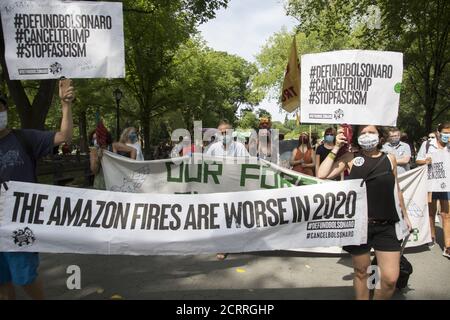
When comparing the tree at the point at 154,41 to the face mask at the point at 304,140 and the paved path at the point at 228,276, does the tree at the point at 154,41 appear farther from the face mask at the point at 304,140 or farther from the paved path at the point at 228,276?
the paved path at the point at 228,276

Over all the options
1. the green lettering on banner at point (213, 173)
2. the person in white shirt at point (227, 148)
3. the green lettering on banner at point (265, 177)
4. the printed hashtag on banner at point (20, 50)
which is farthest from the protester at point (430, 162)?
the printed hashtag on banner at point (20, 50)

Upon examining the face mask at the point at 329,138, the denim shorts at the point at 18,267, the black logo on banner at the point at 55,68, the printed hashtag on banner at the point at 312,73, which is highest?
the printed hashtag on banner at the point at 312,73

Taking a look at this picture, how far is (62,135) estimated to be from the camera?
368cm

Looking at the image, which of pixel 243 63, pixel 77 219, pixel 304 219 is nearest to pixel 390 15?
pixel 304 219

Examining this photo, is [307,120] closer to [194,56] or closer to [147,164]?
[147,164]

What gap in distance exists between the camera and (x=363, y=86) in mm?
5320

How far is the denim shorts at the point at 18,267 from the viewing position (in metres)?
3.56

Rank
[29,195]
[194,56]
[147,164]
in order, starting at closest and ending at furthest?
[29,195] < [147,164] < [194,56]

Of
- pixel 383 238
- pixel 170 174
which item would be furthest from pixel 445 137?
pixel 170 174

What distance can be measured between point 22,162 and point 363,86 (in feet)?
12.8

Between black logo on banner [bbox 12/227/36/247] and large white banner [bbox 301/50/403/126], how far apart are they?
3.59 m

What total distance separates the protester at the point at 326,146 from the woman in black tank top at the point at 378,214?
10.1ft

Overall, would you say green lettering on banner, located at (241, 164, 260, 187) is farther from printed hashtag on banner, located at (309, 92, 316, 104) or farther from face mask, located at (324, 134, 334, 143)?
face mask, located at (324, 134, 334, 143)
